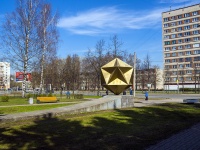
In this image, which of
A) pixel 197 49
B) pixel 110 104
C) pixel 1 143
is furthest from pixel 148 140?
pixel 197 49

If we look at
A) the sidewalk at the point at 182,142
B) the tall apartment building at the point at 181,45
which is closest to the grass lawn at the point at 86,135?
the sidewalk at the point at 182,142

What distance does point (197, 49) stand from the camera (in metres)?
81.8

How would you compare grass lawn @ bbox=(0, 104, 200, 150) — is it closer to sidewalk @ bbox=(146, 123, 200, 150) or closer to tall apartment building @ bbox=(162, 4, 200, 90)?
sidewalk @ bbox=(146, 123, 200, 150)

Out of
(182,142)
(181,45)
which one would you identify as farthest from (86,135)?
(181,45)

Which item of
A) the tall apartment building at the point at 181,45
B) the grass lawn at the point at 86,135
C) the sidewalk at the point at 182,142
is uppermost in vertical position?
the tall apartment building at the point at 181,45

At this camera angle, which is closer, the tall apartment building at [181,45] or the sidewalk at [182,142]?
the sidewalk at [182,142]

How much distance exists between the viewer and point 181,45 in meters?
85.9

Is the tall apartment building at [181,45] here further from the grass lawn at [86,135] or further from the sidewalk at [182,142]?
the sidewalk at [182,142]

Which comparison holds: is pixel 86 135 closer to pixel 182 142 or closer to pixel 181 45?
pixel 182 142

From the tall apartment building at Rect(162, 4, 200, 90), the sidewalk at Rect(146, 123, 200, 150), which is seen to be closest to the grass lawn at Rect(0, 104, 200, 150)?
the sidewalk at Rect(146, 123, 200, 150)

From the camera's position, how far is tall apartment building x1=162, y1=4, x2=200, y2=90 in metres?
81.6

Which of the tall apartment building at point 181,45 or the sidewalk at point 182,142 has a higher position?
the tall apartment building at point 181,45

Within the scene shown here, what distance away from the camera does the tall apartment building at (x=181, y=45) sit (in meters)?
81.6

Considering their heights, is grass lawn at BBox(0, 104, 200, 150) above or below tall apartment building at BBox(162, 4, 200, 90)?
below
